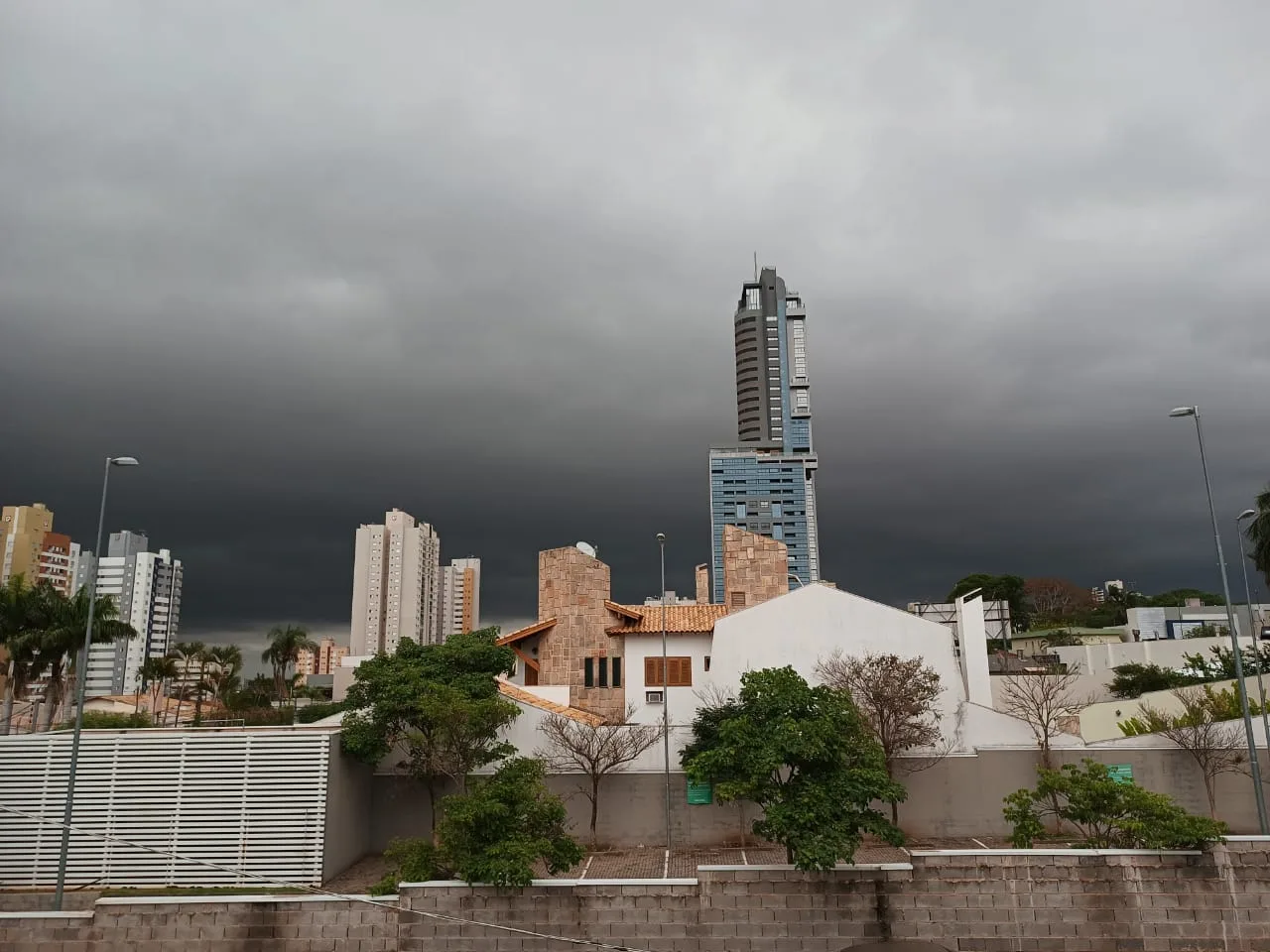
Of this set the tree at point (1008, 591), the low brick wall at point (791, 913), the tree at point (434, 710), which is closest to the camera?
the low brick wall at point (791, 913)

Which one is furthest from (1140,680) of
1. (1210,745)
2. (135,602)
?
(135,602)

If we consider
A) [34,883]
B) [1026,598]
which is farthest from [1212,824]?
[1026,598]

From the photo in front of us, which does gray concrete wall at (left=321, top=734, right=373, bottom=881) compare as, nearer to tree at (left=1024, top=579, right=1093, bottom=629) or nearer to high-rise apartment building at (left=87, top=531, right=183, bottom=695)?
tree at (left=1024, top=579, right=1093, bottom=629)

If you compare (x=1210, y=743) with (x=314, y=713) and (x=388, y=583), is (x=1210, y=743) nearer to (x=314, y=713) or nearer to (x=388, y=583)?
(x=314, y=713)

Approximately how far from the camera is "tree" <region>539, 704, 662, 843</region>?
30.0 metres

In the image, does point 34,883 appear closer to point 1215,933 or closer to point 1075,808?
point 1075,808

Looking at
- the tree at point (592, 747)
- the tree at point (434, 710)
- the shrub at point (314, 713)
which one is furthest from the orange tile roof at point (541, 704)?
the shrub at point (314, 713)

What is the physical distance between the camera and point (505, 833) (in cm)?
1850

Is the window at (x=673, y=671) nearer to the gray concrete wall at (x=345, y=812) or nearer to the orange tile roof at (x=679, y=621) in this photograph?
the orange tile roof at (x=679, y=621)

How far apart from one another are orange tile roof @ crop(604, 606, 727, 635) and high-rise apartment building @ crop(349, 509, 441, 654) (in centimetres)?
13408

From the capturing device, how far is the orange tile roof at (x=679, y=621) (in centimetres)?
3769

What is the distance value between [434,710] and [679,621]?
1501 centimetres

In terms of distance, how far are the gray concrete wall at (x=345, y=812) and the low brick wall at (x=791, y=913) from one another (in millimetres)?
7814

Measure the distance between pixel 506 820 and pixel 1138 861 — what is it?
14.0 m
